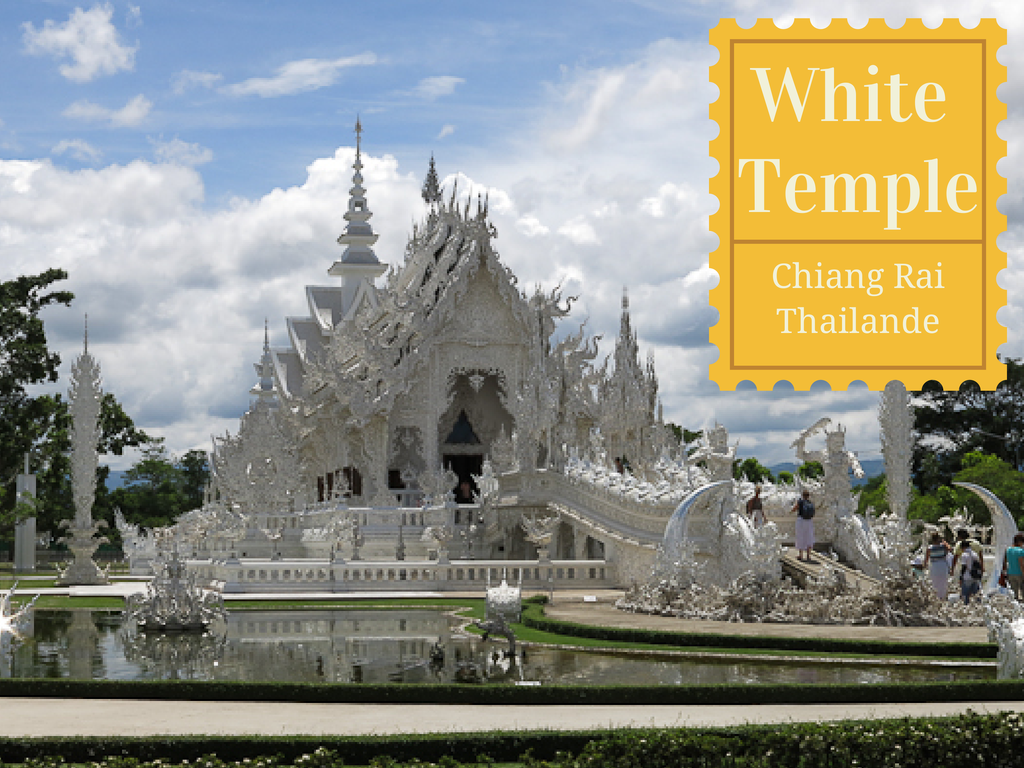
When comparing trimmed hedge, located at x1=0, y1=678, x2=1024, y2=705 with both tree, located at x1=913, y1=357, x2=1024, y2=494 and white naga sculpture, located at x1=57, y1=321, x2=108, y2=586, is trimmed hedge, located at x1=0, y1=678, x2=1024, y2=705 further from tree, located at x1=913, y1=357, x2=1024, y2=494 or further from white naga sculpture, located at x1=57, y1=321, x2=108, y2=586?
tree, located at x1=913, y1=357, x2=1024, y2=494

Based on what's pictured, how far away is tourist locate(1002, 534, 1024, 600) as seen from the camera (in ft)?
49.6

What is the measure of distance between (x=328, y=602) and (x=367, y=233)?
2752 cm

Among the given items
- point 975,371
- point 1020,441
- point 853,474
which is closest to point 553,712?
point 975,371

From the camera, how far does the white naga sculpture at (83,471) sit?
1051 inches

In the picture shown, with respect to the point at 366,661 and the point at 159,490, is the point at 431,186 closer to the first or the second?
the point at 159,490

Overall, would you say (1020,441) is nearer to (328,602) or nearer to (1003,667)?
(328,602)

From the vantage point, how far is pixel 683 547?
1880cm

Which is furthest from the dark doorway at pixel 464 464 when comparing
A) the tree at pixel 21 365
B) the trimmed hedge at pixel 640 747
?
the trimmed hedge at pixel 640 747

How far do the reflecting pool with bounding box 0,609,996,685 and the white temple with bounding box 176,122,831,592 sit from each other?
266 inches

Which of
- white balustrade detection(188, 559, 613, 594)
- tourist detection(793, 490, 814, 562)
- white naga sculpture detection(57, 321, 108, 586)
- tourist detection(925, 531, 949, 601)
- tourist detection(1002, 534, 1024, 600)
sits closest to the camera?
tourist detection(1002, 534, 1024, 600)

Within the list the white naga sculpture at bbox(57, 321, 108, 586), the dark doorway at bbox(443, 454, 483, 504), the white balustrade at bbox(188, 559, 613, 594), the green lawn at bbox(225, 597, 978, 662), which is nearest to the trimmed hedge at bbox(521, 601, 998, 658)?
the green lawn at bbox(225, 597, 978, 662)

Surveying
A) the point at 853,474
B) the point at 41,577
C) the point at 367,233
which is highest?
the point at 367,233

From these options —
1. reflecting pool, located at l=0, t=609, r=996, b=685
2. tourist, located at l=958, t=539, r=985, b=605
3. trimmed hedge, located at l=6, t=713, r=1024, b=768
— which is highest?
tourist, located at l=958, t=539, r=985, b=605

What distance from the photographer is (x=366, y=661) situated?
1373cm
